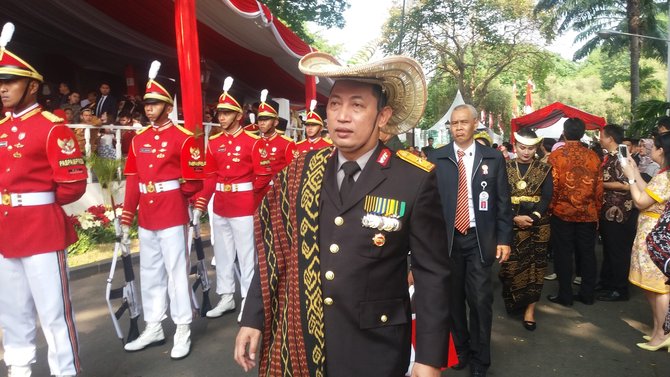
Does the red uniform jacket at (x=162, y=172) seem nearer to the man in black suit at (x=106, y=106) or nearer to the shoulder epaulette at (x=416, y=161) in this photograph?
the shoulder epaulette at (x=416, y=161)

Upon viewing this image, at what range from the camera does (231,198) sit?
5328 mm

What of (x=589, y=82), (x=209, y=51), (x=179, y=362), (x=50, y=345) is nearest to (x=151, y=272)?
(x=179, y=362)

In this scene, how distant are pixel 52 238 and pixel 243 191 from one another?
2.27 meters

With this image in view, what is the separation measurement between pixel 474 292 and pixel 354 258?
228cm

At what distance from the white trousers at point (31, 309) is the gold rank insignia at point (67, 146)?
70cm

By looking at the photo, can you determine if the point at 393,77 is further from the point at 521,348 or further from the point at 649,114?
the point at 649,114

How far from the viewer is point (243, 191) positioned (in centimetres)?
535

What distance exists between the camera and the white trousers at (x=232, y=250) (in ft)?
17.5

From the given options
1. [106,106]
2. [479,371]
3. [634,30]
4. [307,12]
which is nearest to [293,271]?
[479,371]

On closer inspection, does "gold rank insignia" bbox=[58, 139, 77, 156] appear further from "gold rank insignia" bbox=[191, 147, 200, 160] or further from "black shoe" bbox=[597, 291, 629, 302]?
"black shoe" bbox=[597, 291, 629, 302]

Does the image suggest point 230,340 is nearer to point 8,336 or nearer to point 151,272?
point 151,272

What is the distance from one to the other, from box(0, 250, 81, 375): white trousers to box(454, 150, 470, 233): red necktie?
9.64 ft

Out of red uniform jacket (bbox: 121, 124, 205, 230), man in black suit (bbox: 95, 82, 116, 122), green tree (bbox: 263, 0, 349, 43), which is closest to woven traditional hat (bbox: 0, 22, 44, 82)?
red uniform jacket (bbox: 121, 124, 205, 230)

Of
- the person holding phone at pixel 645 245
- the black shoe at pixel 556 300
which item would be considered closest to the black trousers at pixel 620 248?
the black shoe at pixel 556 300
